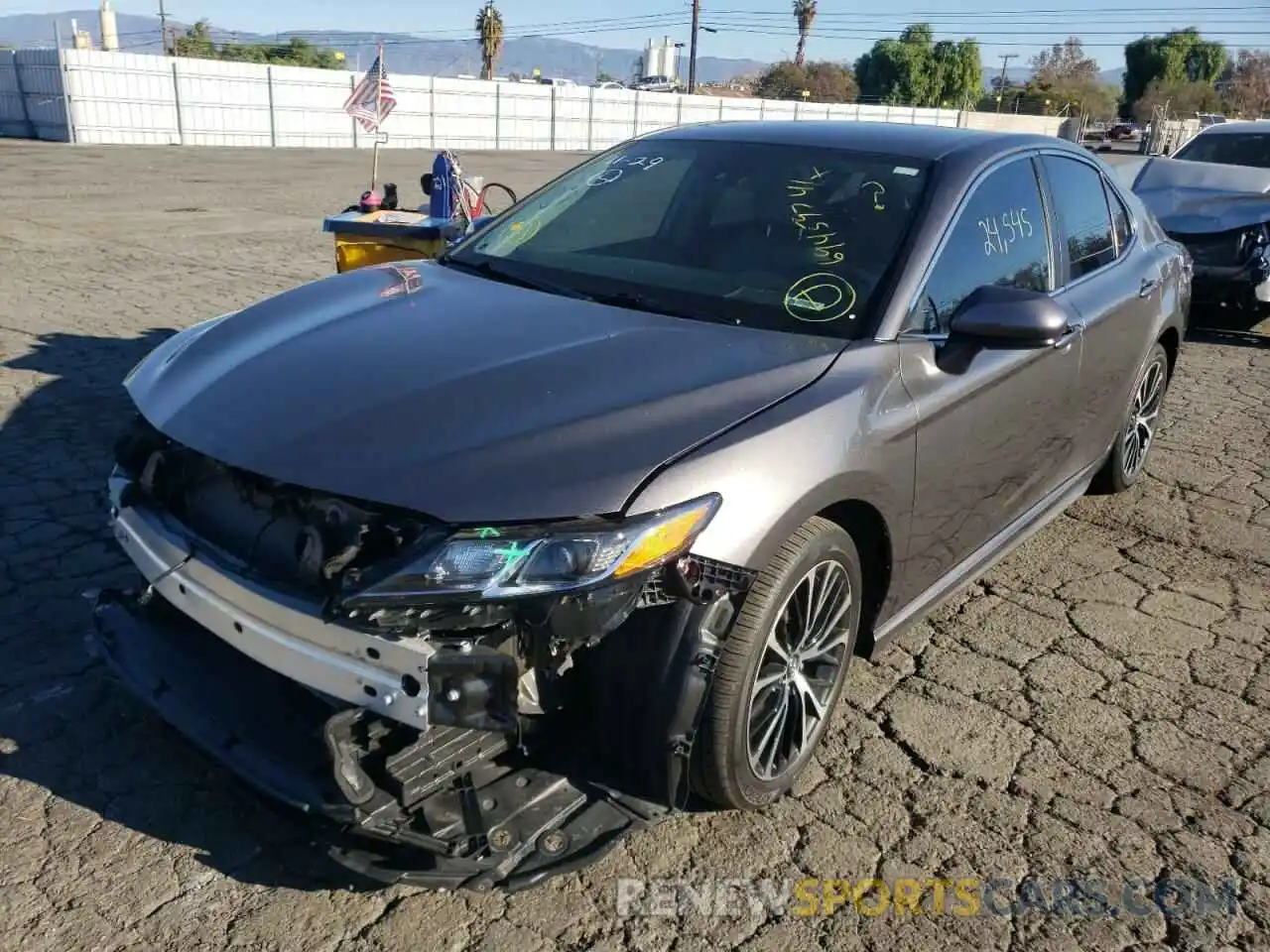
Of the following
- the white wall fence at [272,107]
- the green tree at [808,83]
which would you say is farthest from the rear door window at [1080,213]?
the green tree at [808,83]

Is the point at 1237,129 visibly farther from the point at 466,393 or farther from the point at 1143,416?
the point at 466,393

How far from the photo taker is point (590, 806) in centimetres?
235

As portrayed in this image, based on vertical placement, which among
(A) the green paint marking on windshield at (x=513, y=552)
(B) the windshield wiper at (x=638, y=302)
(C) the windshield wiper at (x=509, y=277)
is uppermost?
(B) the windshield wiper at (x=638, y=302)

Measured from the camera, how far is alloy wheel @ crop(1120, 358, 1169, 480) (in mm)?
4930

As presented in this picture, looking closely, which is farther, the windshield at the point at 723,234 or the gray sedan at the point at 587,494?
the windshield at the point at 723,234

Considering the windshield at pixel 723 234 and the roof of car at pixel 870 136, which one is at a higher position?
the roof of car at pixel 870 136

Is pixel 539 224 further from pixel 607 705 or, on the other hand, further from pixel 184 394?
pixel 607 705

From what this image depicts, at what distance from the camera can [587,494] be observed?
7.13 feet

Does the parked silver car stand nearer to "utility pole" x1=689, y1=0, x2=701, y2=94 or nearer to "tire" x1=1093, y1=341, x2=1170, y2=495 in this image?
"tire" x1=1093, y1=341, x2=1170, y2=495

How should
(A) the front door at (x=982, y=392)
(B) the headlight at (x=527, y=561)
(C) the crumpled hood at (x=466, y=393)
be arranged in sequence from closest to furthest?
(B) the headlight at (x=527, y=561)
(C) the crumpled hood at (x=466, y=393)
(A) the front door at (x=982, y=392)

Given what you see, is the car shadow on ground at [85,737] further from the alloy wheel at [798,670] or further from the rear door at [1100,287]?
the rear door at [1100,287]

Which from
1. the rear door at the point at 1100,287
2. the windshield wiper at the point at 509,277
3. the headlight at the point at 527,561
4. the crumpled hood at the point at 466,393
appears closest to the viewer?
the headlight at the point at 527,561

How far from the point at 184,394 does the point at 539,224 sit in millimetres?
1542

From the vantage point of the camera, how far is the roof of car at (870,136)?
350 cm
